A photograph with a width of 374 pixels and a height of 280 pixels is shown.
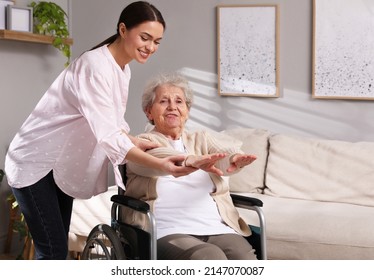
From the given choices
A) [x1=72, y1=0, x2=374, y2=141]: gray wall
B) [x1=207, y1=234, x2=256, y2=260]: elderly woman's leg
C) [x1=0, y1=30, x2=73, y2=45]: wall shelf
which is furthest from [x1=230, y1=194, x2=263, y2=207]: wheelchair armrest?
[x1=0, y1=30, x2=73, y2=45]: wall shelf

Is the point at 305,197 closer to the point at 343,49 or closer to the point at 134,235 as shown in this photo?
the point at 343,49

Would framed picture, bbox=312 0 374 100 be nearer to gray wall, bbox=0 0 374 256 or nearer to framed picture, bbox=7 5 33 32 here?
gray wall, bbox=0 0 374 256

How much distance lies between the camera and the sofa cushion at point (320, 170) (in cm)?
380

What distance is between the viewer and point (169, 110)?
2.70m

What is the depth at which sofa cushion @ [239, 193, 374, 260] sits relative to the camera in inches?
130

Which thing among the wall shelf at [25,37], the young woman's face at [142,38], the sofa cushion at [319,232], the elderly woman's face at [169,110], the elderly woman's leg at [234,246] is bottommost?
the sofa cushion at [319,232]

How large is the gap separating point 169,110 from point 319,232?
3.80ft

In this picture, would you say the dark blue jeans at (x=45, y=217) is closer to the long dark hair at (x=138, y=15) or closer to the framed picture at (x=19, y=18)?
the long dark hair at (x=138, y=15)

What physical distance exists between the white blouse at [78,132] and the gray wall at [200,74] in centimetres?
205

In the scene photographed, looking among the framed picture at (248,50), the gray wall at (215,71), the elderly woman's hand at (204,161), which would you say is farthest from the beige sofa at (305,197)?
the elderly woman's hand at (204,161)

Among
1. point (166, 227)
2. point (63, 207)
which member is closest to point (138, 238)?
point (166, 227)

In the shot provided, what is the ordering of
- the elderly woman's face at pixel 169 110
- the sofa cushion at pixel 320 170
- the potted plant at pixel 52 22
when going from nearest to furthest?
the elderly woman's face at pixel 169 110 < the sofa cushion at pixel 320 170 < the potted plant at pixel 52 22

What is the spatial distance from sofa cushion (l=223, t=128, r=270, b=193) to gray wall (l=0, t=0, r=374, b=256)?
346 mm

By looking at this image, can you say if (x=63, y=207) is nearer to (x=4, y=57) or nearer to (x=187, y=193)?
(x=187, y=193)
